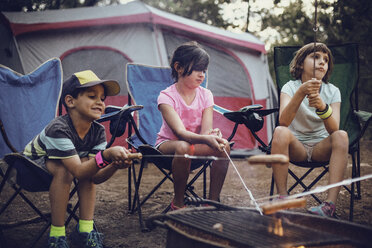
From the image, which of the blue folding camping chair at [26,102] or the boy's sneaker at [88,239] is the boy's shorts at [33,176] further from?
the blue folding camping chair at [26,102]

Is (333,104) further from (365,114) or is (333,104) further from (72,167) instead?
(72,167)

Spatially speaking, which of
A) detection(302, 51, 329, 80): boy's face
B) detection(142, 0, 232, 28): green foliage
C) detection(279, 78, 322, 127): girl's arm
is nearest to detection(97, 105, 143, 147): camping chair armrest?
detection(279, 78, 322, 127): girl's arm

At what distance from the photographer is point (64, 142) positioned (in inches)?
67.5

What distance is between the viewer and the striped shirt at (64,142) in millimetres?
1701

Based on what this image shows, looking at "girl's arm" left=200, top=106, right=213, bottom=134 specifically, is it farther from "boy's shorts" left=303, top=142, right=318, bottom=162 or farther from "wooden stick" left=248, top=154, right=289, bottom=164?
"wooden stick" left=248, top=154, right=289, bottom=164

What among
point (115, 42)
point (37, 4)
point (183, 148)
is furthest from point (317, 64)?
point (37, 4)

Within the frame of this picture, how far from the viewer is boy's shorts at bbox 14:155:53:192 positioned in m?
1.69

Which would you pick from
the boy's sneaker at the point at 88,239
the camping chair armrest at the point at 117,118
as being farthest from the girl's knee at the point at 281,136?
the boy's sneaker at the point at 88,239

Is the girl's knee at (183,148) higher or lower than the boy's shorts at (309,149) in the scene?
higher

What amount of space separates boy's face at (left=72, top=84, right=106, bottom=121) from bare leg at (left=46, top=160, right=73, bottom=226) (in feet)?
0.92

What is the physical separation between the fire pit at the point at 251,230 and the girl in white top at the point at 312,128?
31 cm

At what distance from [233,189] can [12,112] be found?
1979 mm

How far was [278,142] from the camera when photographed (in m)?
1.92

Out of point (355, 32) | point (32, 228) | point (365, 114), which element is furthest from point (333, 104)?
point (355, 32)
